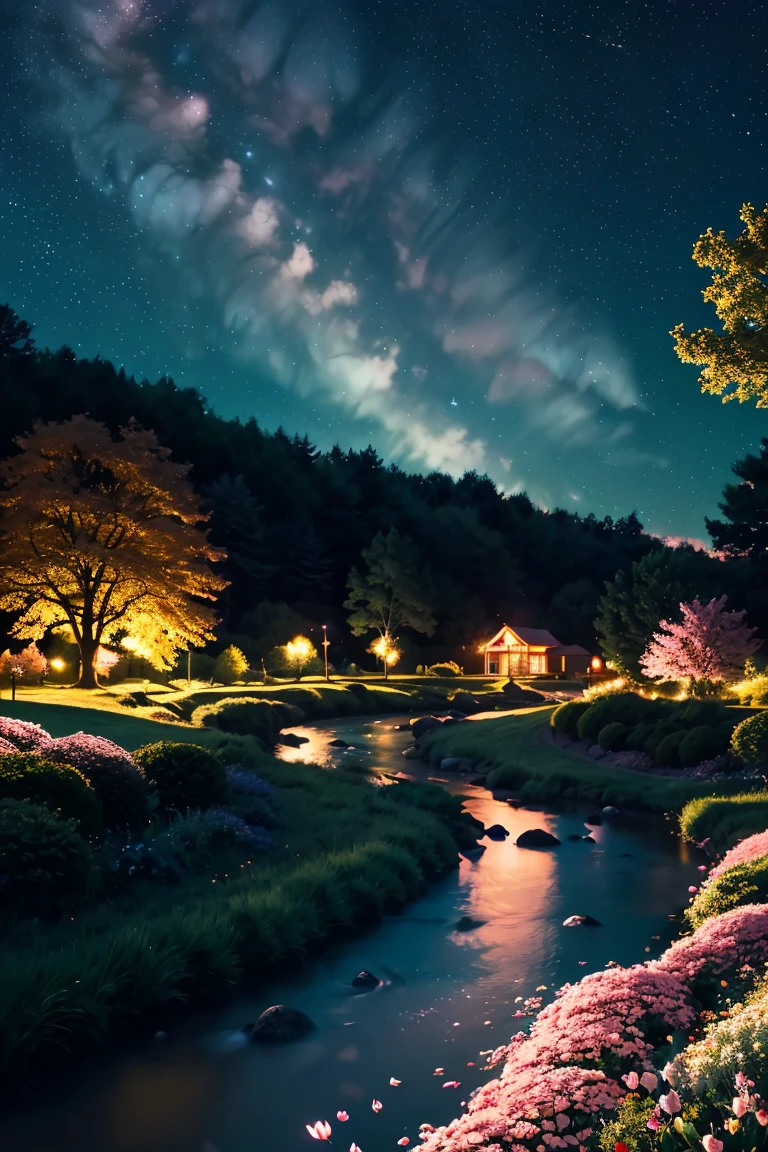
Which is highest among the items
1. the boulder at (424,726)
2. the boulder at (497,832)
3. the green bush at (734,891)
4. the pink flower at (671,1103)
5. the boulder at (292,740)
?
the pink flower at (671,1103)

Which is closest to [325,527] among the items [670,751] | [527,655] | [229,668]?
A: [527,655]

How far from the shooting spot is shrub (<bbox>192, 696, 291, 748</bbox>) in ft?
116

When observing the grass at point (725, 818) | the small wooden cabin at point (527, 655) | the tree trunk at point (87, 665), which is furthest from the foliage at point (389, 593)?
the grass at point (725, 818)

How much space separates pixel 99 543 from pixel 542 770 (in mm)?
20844

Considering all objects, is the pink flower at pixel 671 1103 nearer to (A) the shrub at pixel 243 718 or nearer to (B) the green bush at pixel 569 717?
(B) the green bush at pixel 569 717

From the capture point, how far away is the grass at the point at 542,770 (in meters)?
23.2

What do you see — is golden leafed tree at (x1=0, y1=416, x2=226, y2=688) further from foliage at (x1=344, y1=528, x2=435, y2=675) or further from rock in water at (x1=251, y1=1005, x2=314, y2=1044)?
foliage at (x1=344, y1=528, x2=435, y2=675)

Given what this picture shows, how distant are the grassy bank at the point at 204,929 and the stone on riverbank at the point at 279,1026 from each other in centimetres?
112

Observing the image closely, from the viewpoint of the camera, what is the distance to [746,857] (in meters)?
13.2

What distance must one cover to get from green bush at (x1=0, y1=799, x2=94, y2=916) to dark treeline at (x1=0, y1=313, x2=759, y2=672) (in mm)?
54226

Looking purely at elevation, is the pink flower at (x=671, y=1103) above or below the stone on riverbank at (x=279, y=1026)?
above

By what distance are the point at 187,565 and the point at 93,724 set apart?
1485 centimetres

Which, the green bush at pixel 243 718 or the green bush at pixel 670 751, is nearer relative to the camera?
the green bush at pixel 670 751

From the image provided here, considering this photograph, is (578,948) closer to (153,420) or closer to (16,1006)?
(16,1006)
